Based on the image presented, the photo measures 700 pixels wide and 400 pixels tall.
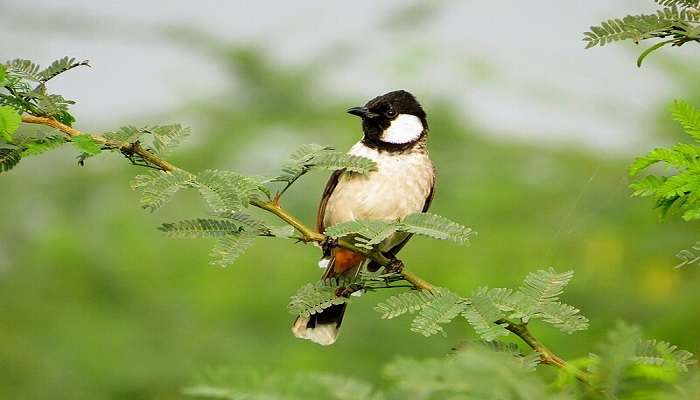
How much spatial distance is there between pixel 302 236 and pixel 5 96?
0.59m

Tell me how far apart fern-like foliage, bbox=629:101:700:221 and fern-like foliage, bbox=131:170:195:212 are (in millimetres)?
780

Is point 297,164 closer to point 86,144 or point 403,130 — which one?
point 86,144

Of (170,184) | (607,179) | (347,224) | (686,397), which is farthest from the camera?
(607,179)

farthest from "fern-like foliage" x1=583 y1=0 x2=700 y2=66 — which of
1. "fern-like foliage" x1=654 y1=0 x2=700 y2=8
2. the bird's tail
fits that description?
the bird's tail

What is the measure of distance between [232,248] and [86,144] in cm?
Result: 32

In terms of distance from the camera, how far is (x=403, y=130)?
346 centimetres

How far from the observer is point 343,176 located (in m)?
3.43

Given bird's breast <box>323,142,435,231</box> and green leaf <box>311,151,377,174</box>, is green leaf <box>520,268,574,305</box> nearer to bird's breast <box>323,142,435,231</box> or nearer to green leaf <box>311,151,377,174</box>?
green leaf <box>311,151,377,174</box>

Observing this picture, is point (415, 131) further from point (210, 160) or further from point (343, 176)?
point (210, 160)

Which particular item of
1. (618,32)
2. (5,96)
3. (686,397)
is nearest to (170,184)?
(5,96)

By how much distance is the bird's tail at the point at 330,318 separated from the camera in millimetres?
3057

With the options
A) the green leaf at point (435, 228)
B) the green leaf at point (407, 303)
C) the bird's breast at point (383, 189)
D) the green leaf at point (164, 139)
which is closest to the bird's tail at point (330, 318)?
the bird's breast at point (383, 189)

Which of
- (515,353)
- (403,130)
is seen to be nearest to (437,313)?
(515,353)

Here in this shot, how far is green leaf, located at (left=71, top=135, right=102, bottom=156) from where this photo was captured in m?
1.97
